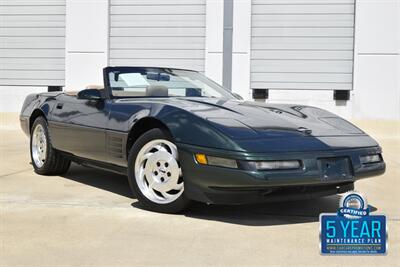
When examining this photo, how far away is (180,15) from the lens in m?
15.9

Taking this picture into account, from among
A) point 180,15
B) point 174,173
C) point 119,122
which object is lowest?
point 174,173

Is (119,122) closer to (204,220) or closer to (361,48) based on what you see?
(204,220)

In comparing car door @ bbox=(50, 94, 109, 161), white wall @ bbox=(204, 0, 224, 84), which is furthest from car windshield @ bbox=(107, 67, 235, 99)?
white wall @ bbox=(204, 0, 224, 84)

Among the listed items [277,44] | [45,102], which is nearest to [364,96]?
[277,44]

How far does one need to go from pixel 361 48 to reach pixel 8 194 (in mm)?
12407

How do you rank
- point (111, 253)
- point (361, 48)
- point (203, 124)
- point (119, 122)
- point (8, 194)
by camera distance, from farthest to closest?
point (361, 48) → point (8, 194) → point (119, 122) → point (203, 124) → point (111, 253)

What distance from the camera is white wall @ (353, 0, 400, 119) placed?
15188 millimetres

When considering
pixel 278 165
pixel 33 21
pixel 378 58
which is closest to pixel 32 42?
pixel 33 21

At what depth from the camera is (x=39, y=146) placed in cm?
593

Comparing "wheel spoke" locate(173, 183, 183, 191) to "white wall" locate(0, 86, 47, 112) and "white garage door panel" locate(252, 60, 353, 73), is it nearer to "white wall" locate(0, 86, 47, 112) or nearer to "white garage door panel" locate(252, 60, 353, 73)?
"white garage door panel" locate(252, 60, 353, 73)

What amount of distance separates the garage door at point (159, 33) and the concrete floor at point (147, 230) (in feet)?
35.6

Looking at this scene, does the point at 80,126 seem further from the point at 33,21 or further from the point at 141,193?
the point at 33,21

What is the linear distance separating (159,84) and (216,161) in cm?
159

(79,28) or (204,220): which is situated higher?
(79,28)
